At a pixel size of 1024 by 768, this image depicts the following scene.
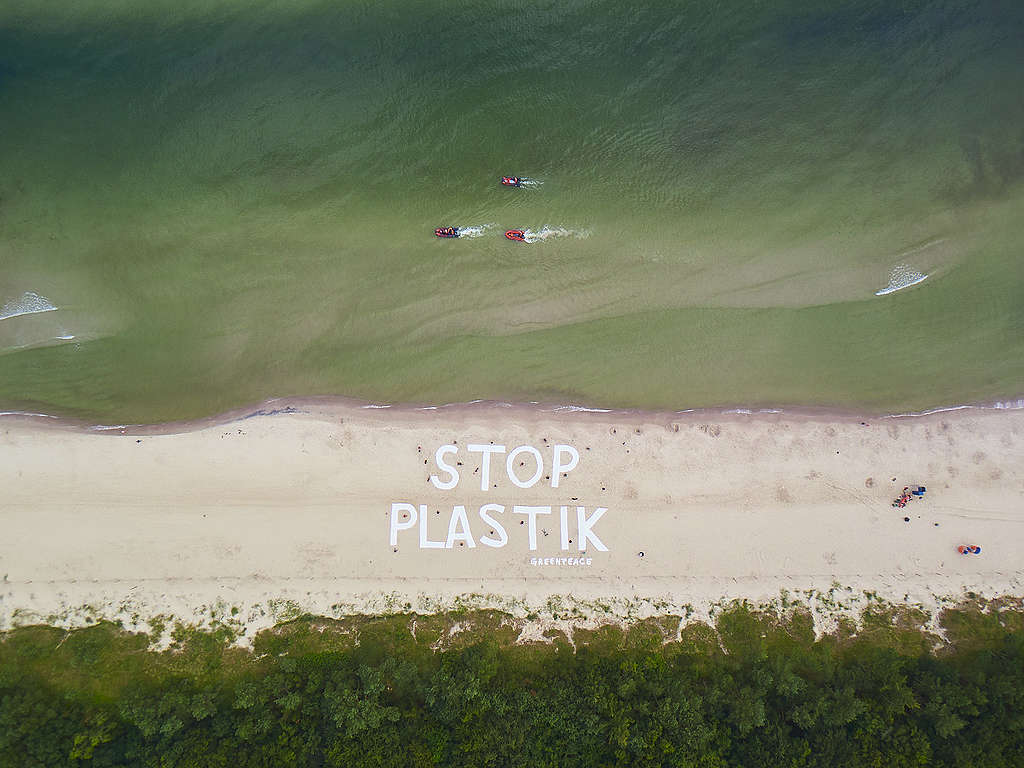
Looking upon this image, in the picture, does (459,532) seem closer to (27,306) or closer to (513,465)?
(513,465)

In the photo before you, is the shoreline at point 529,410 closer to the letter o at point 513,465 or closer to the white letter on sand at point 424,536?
the letter o at point 513,465

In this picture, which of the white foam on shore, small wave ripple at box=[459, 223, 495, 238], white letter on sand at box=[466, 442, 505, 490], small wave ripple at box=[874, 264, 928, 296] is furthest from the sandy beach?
small wave ripple at box=[459, 223, 495, 238]

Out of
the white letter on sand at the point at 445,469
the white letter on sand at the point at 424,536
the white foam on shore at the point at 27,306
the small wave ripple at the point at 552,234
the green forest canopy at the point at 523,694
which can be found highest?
the small wave ripple at the point at 552,234

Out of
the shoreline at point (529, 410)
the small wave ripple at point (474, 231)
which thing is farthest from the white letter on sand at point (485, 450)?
the small wave ripple at point (474, 231)

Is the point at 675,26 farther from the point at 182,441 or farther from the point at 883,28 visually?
the point at 182,441

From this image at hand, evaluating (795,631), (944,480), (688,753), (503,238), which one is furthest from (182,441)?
(944,480)

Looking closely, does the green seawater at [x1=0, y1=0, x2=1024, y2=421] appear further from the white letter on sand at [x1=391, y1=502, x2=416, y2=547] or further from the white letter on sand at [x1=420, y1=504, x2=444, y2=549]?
Answer: the white letter on sand at [x1=420, y1=504, x2=444, y2=549]

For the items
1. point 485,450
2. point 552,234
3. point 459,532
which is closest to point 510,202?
point 552,234
